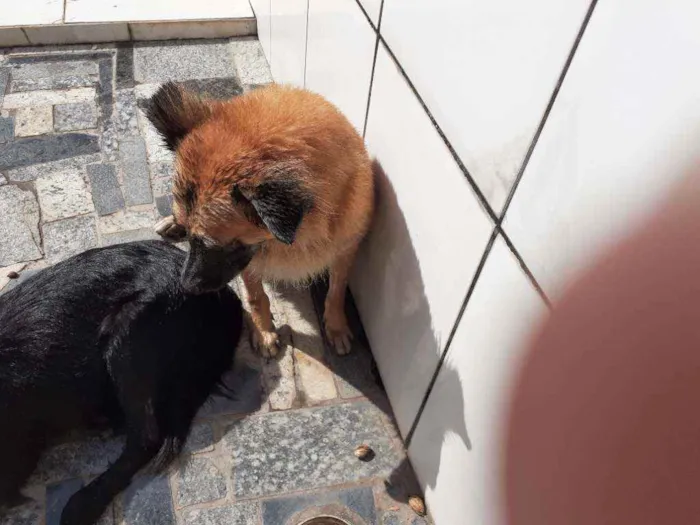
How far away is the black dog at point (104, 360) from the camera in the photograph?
2.08 meters

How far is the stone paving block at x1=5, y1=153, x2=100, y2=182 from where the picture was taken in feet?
11.0

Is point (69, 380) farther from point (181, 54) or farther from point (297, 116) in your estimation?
point (181, 54)

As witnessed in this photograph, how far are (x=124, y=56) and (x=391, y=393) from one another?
353 cm

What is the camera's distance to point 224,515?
2203mm

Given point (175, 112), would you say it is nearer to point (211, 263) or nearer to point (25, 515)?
point (211, 263)

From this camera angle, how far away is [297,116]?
6.18ft

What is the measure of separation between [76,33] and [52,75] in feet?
1.71

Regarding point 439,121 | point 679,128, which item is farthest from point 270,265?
point 679,128

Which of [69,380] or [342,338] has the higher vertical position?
[69,380]

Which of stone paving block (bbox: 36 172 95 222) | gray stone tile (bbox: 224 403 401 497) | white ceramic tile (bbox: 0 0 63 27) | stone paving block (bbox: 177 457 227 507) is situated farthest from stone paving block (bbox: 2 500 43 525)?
white ceramic tile (bbox: 0 0 63 27)

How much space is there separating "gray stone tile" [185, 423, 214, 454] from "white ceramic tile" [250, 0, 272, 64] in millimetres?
2975

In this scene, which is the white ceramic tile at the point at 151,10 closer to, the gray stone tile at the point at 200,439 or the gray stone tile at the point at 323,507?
the gray stone tile at the point at 200,439

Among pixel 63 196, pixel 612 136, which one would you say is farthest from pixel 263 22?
pixel 612 136

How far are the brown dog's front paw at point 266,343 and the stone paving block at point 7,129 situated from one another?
226 cm
